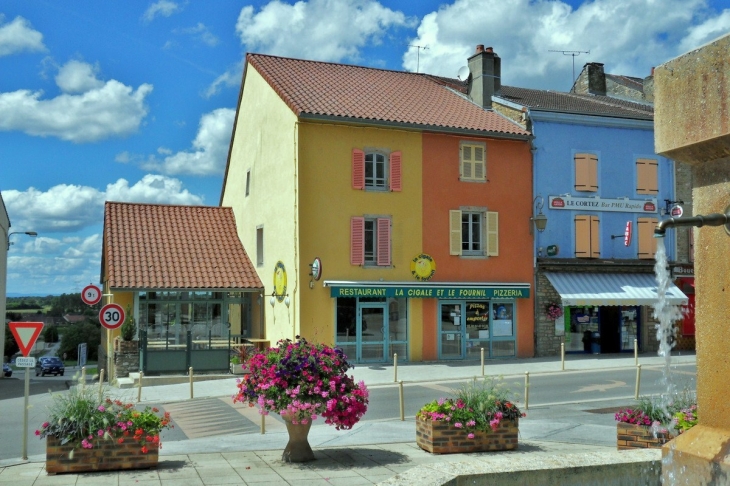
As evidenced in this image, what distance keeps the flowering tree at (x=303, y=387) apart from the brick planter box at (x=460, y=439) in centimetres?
103

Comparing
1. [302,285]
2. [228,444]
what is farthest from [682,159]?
[302,285]

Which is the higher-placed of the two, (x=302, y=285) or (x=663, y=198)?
(x=663, y=198)

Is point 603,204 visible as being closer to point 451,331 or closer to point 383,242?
point 451,331

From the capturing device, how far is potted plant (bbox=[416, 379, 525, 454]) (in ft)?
33.6

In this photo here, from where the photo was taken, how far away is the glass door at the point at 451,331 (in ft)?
85.8

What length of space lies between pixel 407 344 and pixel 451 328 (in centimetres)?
173

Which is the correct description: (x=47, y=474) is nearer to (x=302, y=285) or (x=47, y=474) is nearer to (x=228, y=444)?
(x=228, y=444)

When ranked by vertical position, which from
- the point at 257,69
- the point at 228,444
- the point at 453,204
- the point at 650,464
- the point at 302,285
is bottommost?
the point at 228,444

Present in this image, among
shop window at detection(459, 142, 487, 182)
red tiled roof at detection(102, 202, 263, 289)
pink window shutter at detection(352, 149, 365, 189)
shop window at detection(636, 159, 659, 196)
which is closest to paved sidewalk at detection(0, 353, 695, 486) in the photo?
pink window shutter at detection(352, 149, 365, 189)

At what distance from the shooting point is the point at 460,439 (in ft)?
33.8

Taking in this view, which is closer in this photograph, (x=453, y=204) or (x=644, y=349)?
(x=453, y=204)

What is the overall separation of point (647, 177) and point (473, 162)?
7.12 m

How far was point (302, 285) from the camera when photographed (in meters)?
24.2

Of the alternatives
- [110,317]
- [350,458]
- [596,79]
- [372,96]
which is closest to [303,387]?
[350,458]
